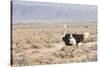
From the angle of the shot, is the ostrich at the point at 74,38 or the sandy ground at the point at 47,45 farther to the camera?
the ostrich at the point at 74,38

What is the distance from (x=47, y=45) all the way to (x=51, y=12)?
1.33ft

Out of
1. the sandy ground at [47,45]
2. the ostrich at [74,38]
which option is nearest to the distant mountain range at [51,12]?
the sandy ground at [47,45]

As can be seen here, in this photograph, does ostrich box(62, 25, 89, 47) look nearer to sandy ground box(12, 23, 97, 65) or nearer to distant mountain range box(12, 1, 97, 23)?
sandy ground box(12, 23, 97, 65)

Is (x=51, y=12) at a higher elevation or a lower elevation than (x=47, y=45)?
higher

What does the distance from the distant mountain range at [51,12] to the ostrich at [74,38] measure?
20 centimetres

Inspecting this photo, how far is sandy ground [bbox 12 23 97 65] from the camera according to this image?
8.14ft

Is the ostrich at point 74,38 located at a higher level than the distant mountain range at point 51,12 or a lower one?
lower

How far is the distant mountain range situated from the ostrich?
0.66ft

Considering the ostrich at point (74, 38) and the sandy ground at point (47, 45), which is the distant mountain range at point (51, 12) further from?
the ostrich at point (74, 38)

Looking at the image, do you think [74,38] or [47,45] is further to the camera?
[74,38]

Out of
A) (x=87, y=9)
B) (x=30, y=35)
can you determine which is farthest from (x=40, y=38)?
(x=87, y=9)

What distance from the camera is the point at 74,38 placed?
2.71 metres

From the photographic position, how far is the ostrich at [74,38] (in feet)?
8.76
